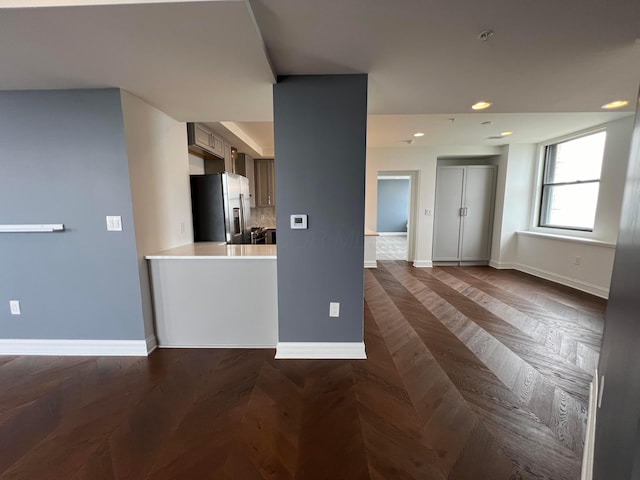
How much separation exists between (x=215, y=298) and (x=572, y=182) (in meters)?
5.70

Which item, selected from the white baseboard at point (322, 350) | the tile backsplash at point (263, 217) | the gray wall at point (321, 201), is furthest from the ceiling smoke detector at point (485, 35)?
the tile backsplash at point (263, 217)

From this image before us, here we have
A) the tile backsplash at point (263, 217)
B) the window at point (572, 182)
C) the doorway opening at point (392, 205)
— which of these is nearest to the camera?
the window at point (572, 182)

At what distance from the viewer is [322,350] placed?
222cm

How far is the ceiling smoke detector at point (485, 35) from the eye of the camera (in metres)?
1.44

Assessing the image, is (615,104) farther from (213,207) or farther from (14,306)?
(14,306)

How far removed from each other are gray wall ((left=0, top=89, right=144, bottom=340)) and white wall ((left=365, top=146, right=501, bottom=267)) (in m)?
4.34

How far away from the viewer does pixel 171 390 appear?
184cm

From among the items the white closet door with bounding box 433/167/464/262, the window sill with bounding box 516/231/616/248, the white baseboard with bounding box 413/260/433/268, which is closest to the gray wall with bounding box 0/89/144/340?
the white baseboard with bounding box 413/260/433/268

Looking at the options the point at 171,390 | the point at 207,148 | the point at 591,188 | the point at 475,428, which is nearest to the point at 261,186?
the point at 207,148

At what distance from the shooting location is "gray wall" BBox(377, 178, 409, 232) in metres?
11.1

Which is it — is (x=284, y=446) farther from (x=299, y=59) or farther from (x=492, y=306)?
(x=492, y=306)

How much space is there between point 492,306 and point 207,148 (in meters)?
4.24

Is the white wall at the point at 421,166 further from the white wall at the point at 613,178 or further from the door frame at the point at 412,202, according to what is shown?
the white wall at the point at 613,178

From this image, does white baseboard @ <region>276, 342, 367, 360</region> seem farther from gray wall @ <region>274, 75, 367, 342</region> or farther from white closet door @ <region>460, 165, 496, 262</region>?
white closet door @ <region>460, 165, 496, 262</region>
